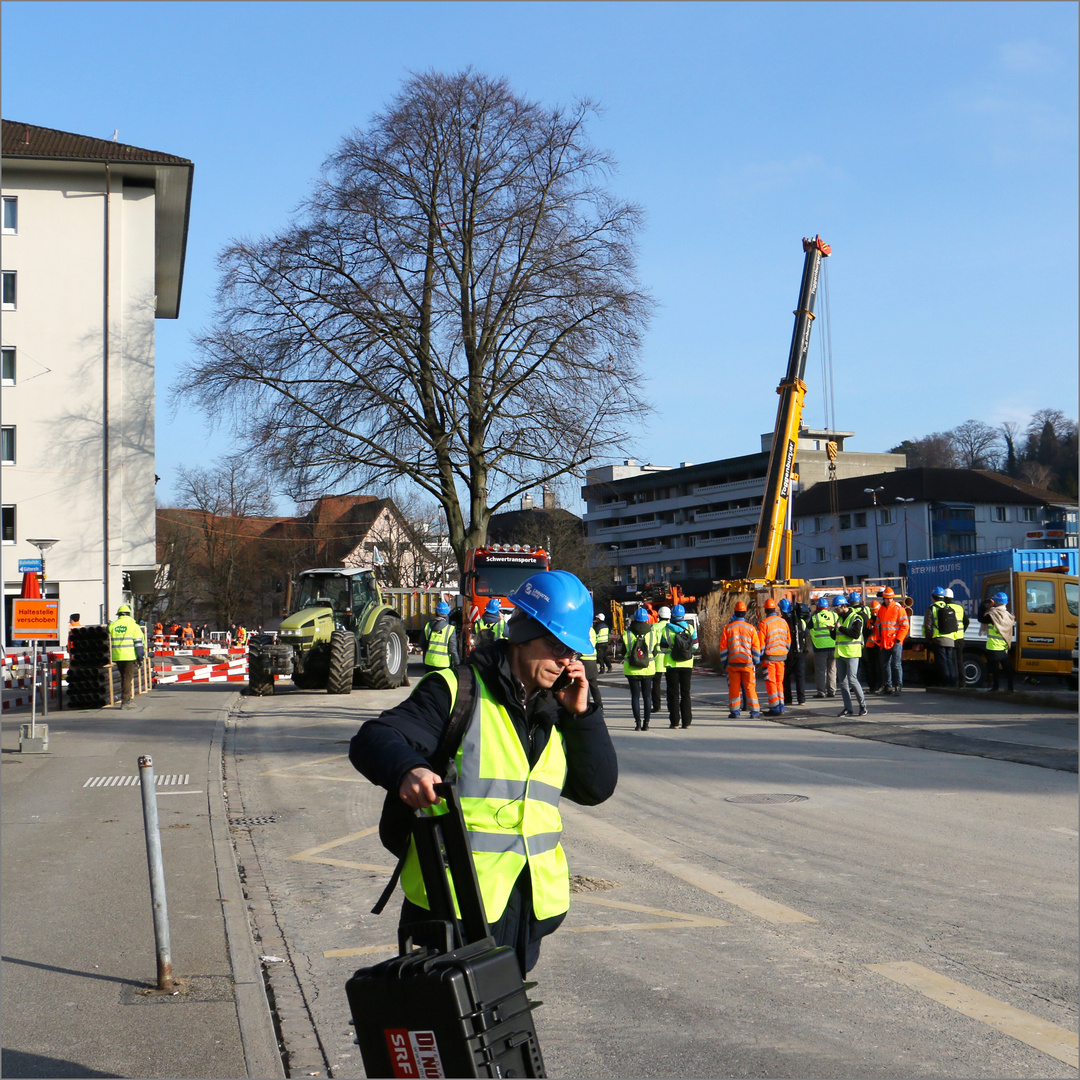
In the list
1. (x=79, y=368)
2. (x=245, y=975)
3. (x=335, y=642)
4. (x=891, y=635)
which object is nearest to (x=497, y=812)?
(x=245, y=975)

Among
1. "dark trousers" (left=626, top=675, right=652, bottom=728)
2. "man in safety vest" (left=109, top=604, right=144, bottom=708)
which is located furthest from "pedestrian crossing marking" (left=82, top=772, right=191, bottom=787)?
"man in safety vest" (left=109, top=604, right=144, bottom=708)

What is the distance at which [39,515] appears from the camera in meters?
37.1

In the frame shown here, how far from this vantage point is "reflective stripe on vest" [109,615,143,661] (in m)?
23.5

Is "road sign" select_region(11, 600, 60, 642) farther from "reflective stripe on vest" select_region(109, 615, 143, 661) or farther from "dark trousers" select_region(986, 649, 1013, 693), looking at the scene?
"dark trousers" select_region(986, 649, 1013, 693)

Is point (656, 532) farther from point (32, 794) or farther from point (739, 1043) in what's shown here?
point (739, 1043)

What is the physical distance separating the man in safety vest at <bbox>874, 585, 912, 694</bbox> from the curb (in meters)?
14.9

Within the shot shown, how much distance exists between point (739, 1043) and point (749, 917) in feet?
7.01

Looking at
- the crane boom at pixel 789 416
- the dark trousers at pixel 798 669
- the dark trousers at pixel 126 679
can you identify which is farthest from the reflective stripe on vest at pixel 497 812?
the crane boom at pixel 789 416

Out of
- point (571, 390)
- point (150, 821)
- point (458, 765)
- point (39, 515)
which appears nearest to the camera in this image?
point (458, 765)

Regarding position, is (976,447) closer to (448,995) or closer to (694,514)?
(694,514)

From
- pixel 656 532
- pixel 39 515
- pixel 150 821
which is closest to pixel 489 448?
pixel 39 515

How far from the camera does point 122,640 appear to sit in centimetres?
2352

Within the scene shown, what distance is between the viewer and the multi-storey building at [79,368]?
37.2 metres

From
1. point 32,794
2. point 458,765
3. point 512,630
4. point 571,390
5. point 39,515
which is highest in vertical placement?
point 571,390
